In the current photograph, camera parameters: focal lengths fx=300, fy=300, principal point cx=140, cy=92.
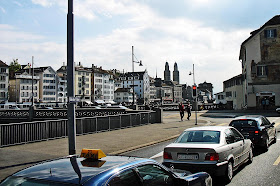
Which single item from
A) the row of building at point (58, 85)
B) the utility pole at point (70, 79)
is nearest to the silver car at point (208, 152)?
the utility pole at point (70, 79)

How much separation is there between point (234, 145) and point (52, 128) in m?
11.1

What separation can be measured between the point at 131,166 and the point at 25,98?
102 meters

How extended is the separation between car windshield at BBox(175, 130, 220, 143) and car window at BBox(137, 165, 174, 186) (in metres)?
4.02

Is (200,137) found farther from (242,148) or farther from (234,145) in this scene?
(242,148)

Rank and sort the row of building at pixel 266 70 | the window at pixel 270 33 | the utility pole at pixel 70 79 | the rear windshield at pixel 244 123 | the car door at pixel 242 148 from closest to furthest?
the car door at pixel 242 148 → the utility pole at pixel 70 79 → the rear windshield at pixel 244 123 → the row of building at pixel 266 70 → the window at pixel 270 33

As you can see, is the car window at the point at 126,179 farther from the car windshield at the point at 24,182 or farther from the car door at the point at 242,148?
the car door at the point at 242,148

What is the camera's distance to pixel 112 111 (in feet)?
125

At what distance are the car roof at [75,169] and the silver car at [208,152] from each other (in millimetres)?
3664

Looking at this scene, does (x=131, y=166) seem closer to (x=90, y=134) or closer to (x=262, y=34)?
(x=90, y=134)

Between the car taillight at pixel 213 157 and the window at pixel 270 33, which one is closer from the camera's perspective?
the car taillight at pixel 213 157

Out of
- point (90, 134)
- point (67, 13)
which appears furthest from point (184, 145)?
point (90, 134)

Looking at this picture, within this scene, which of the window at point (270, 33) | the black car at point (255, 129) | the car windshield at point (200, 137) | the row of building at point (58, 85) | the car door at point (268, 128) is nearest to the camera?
the car windshield at point (200, 137)

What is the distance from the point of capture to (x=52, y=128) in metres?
16.7

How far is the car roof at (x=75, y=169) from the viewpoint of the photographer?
10.9 ft
